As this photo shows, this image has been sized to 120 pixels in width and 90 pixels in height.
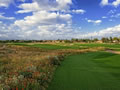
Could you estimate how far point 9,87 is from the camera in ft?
13.7

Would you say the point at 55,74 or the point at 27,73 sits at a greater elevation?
the point at 27,73

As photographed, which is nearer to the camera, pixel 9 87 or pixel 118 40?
pixel 9 87

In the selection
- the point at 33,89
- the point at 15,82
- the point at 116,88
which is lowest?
the point at 116,88

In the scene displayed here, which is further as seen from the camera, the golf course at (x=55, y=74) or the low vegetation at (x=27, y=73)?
the golf course at (x=55, y=74)

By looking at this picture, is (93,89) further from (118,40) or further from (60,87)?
(118,40)

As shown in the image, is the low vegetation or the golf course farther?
the golf course

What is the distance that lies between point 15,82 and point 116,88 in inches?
193

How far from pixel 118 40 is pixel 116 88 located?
4850 inches

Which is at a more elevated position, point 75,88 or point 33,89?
point 33,89

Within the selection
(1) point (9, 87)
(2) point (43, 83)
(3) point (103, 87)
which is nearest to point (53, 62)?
(2) point (43, 83)

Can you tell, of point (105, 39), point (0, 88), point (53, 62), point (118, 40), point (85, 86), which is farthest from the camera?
point (105, 39)

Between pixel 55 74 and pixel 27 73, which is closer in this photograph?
pixel 27 73

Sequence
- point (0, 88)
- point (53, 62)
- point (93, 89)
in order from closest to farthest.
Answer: point (0, 88) → point (93, 89) → point (53, 62)

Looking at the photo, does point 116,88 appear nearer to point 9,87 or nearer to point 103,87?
point 103,87
